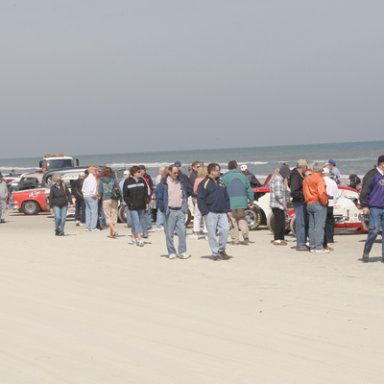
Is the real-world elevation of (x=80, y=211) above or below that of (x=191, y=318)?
below

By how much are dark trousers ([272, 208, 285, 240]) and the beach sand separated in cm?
131

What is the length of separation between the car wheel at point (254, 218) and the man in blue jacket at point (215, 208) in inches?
226

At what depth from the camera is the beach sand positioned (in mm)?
7273

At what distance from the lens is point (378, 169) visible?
14.0m

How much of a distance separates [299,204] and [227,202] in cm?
202

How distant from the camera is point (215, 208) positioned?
14.8m

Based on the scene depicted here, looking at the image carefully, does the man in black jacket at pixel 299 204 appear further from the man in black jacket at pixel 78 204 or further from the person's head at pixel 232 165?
the man in black jacket at pixel 78 204

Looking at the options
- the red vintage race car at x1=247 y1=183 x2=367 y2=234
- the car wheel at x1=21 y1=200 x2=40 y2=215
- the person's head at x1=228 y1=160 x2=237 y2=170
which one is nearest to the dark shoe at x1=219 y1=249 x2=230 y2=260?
the person's head at x1=228 y1=160 x2=237 y2=170

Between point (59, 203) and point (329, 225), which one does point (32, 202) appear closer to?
point (59, 203)

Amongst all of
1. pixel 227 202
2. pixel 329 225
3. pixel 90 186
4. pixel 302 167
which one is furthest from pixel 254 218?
pixel 227 202

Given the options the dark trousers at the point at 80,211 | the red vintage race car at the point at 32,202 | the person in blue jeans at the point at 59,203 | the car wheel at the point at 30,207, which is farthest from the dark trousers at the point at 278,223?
the car wheel at the point at 30,207

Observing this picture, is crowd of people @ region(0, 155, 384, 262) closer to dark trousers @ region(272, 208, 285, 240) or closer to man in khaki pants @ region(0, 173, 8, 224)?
dark trousers @ region(272, 208, 285, 240)

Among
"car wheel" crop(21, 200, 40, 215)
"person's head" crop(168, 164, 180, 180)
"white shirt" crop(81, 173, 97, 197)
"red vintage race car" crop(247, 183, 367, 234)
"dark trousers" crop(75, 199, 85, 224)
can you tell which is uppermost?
"person's head" crop(168, 164, 180, 180)

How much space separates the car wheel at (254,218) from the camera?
813 inches
